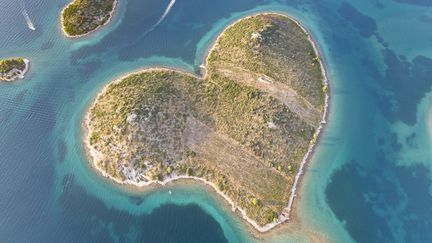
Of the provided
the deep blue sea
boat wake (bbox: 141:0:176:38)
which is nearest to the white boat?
the deep blue sea

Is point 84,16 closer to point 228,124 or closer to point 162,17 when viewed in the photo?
point 162,17

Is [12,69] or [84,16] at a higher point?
[84,16]

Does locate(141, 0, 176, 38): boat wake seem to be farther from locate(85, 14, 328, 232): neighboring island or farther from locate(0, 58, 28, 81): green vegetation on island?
locate(0, 58, 28, 81): green vegetation on island

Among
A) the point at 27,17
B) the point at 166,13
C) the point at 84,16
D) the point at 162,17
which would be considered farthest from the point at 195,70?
the point at 27,17

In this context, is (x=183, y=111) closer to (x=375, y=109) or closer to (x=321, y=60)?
(x=321, y=60)

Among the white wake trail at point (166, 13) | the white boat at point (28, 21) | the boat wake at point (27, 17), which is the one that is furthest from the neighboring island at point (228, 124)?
the boat wake at point (27, 17)
